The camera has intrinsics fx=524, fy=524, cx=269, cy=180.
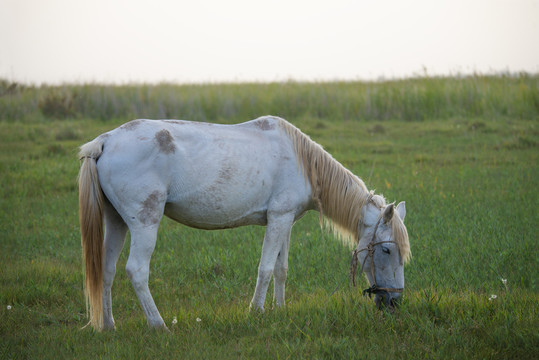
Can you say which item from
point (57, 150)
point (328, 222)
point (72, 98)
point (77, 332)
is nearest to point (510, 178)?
point (328, 222)

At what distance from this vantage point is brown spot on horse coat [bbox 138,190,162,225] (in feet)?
14.4

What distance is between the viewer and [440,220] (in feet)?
25.3

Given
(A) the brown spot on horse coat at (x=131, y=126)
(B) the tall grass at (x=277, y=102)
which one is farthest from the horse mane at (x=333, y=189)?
(B) the tall grass at (x=277, y=102)

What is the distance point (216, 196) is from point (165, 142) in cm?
65

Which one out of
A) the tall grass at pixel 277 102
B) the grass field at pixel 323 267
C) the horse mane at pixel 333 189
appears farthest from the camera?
the tall grass at pixel 277 102

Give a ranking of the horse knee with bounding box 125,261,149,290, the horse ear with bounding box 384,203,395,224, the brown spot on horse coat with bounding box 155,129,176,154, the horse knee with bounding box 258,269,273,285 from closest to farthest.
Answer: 1. the horse knee with bounding box 125,261,149,290
2. the brown spot on horse coat with bounding box 155,129,176,154
3. the horse ear with bounding box 384,203,395,224
4. the horse knee with bounding box 258,269,273,285

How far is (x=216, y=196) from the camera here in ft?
15.2

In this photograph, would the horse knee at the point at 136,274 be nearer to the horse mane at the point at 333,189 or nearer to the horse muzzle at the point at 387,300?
the horse mane at the point at 333,189

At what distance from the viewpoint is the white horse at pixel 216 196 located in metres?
4.41

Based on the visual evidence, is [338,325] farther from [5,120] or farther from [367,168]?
[5,120]

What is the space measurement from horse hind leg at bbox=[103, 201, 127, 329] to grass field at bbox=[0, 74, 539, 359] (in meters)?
0.21

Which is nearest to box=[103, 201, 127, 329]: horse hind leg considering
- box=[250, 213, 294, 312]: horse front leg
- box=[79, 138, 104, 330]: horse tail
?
box=[79, 138, 104, 330]: horse tail

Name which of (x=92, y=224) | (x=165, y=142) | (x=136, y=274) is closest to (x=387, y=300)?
(x=136, y=274)

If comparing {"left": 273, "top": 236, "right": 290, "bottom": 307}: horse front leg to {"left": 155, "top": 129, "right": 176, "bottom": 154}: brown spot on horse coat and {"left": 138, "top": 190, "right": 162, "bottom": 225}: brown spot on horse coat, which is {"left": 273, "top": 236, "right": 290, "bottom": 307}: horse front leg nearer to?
{"left": 138, "top": 190, "right": 162, "bottom": 225}: brown spot on horse coat
